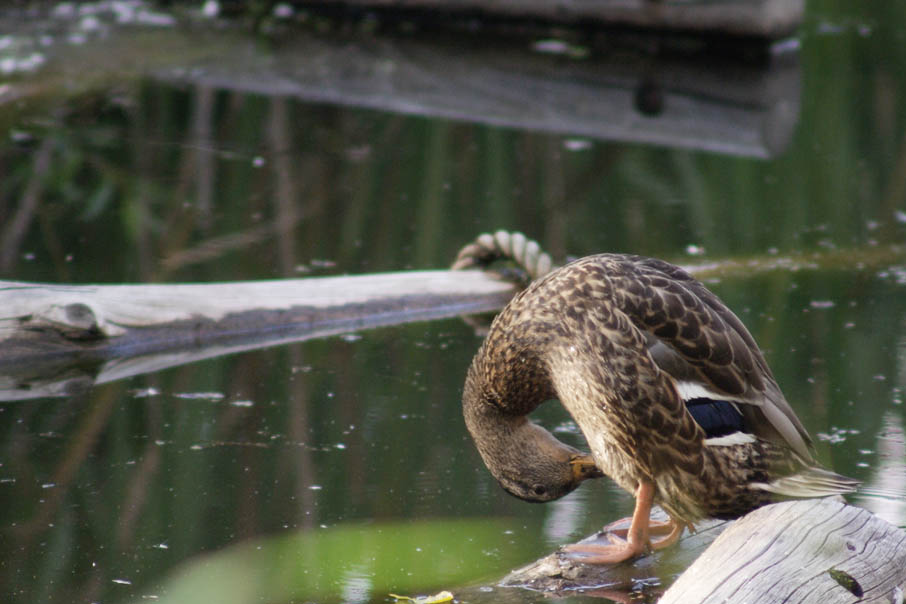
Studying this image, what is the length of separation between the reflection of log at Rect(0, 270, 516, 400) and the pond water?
0.48 ft

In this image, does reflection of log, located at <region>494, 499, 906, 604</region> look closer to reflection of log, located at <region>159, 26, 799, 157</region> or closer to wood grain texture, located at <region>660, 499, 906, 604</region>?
wood grain texture, located at <region>660, 499, 906, 604</region>

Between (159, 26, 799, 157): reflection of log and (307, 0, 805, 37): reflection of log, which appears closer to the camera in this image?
(159, 26, 799, 157): reflection of log

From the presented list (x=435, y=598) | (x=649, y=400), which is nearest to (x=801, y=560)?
(x=649, y=400)

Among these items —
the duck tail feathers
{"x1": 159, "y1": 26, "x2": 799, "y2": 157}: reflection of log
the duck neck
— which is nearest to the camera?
the duck tail feathers

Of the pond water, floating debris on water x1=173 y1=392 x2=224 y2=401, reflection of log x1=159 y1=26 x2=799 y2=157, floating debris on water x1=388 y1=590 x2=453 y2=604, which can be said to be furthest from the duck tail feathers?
reflection of log x1=159 y1=26 x2=799 y2=157

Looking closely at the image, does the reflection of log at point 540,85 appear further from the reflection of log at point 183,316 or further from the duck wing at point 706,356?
the duck wing at point 706,356

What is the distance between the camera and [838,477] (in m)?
3.11

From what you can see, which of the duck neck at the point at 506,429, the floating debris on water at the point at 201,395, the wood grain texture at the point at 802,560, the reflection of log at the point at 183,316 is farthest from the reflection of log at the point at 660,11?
the wood grain texture at the point at 802,560

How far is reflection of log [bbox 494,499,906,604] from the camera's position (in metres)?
2.71

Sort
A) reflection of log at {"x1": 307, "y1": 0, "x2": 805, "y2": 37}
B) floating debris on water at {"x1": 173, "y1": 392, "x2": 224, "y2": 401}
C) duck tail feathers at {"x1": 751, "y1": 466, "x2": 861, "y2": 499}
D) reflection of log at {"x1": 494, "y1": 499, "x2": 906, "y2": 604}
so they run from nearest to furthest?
reflection of log at {"x1": 494, "y1": 499, "x2": 906, "y2": 604} → duck tail feathers at {"x1": 751, "y1": 466, "x2": 861, "y2": 499} → floating debris on water at {"x1": 173, "y1": 392, "x2": 224, "y2": 401} → reflection of log at {"x1": 307, "y1": 0, "x2": 805, "y2": 37}

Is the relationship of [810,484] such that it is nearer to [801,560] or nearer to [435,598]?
[801,560]

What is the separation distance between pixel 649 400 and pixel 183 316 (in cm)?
262

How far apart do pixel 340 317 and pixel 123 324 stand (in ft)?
3.11

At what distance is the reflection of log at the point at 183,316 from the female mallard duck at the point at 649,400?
2107mm
